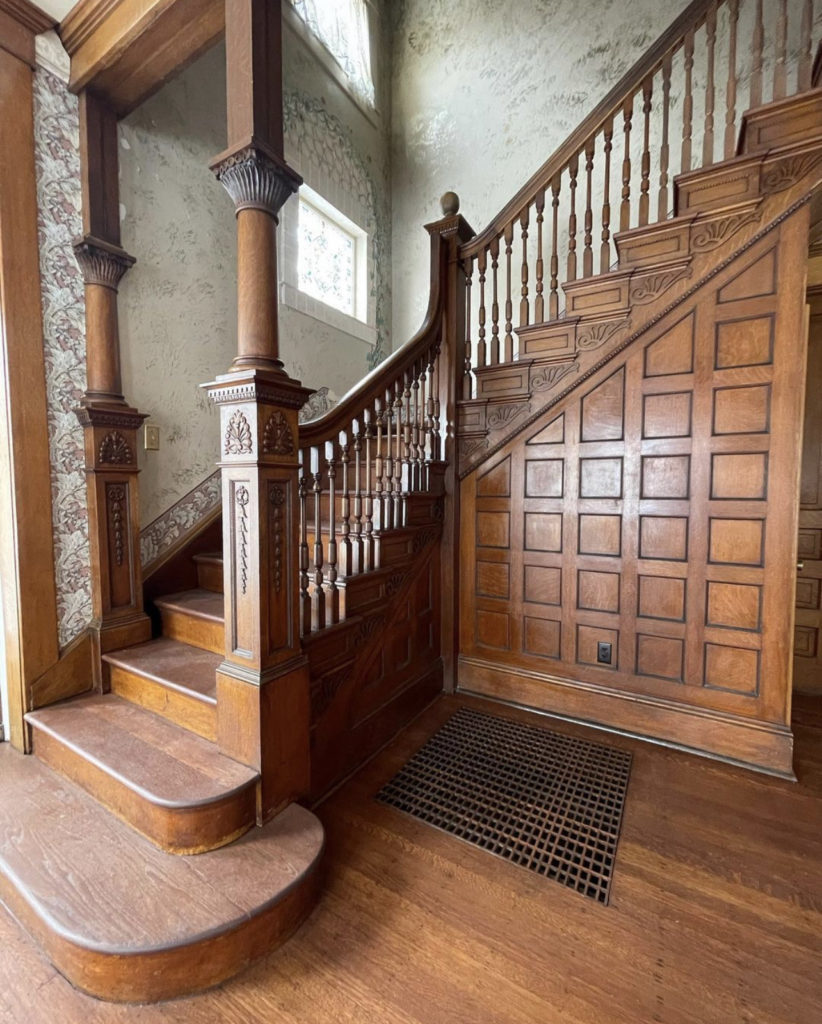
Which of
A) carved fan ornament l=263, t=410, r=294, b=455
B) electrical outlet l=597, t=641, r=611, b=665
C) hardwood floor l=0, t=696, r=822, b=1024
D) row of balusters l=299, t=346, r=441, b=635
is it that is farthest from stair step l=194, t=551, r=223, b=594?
electrical outlet l=597, t=641, r=611, b=665

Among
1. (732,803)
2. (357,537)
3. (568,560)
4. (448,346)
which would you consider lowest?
(732,803)

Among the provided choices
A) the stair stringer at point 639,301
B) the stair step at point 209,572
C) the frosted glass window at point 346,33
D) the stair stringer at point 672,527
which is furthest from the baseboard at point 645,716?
the frosted glass window at point 346,33

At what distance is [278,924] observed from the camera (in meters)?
1.17

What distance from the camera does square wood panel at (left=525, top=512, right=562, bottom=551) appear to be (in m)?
2.36

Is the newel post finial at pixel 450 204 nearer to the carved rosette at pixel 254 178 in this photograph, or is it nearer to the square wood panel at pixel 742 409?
the carved rosette at pixel 254 178

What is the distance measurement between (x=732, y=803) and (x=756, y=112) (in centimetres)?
270

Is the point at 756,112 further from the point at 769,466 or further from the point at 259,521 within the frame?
the point at 259,521

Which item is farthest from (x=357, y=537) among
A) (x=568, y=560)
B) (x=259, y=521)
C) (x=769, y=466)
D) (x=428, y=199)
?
(x=428, y=199)

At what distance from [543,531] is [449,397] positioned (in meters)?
0.91

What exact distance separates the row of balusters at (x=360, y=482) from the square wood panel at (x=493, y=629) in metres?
0.79

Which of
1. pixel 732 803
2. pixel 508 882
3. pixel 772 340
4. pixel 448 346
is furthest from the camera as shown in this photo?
pixel 448 346

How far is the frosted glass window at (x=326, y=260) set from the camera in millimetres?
3445

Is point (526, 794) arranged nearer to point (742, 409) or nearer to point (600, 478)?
point (600, 478)

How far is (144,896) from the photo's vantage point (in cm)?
116
